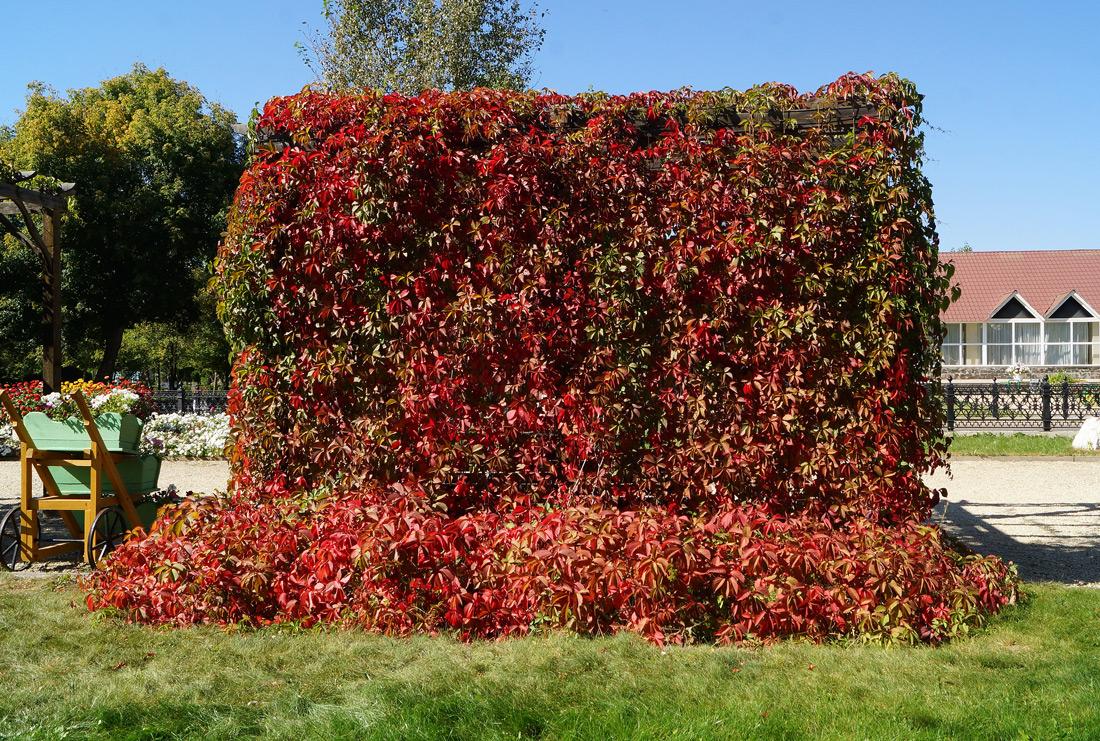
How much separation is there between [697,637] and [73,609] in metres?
3.79

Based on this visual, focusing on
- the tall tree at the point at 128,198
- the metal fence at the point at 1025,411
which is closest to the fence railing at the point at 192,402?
the tall tree at the point at 128,198

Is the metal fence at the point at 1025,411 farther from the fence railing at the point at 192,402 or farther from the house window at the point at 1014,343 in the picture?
the house window at the point at 1014,343

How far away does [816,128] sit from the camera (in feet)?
16.5

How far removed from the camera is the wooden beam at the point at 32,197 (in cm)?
894

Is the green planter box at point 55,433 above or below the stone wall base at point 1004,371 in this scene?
below

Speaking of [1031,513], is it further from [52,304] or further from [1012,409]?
[1012,409]

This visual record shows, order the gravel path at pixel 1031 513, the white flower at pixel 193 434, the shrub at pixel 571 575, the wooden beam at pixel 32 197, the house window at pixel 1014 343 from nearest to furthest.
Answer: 1. the shrub at pixel 571 575
2. the gravel path at pixel 1031 513
3. the wooden beam at pixel 32 197
4. the white flower at pixel 193 434
5. the house window at pixel 1014 343

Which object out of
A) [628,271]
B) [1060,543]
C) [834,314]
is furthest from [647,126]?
[1060,543]

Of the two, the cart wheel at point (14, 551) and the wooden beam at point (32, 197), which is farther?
the wooden beam at point (32, 197)

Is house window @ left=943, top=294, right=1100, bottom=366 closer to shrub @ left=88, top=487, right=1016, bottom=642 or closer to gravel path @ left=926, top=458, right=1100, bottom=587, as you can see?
gravel path @ left=926, top=458, right=1100, bottom=587

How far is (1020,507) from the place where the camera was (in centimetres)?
979

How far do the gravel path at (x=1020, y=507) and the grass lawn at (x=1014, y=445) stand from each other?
2.51ft

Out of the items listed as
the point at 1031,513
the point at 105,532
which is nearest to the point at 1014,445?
the point at 1031,513

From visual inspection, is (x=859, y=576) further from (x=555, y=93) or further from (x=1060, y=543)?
(x=1060, y=543)
